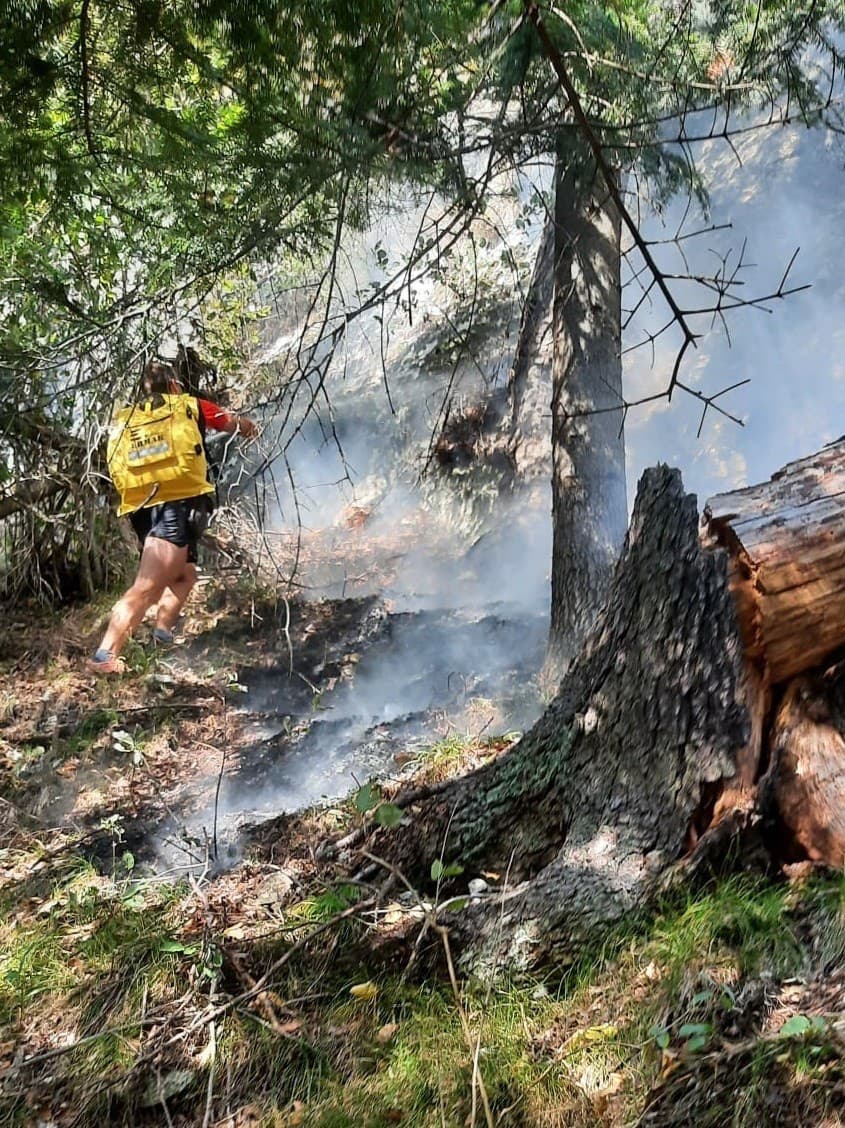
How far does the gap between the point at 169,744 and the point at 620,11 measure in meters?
4.86

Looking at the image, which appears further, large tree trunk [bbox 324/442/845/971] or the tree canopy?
the tree canopy

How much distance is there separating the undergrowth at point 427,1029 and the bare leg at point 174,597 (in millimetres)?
3036

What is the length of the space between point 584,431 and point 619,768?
297cm

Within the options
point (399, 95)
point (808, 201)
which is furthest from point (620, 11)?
point (808, 201)

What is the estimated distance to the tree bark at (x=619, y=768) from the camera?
2.42 m

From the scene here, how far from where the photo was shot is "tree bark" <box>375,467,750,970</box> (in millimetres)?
2420

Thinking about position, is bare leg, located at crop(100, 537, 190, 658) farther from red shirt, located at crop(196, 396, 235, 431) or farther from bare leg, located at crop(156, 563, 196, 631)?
red shirt, located at crop(196, 396, 235, 431)

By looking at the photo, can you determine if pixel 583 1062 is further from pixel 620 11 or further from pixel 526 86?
pixel 620 11

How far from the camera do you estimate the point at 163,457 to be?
5113 millimetres

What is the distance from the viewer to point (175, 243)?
4.57m

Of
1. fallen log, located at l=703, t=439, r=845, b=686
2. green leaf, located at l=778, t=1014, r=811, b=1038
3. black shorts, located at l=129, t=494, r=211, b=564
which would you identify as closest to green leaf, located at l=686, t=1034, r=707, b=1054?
green leaf, located at l=778, t=1014, r=811, b=1038

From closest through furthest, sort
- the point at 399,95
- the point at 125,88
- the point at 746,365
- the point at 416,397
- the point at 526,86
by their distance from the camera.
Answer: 1. the point at 125,88
2. the point at 399,95
3. the point at 526,86
4. the point at 746,365
5. the point at 416,397

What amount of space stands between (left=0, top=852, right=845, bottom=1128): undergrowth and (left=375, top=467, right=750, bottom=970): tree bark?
0.44 ft

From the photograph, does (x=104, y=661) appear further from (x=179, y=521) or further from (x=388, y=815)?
(x=388, y=815)
